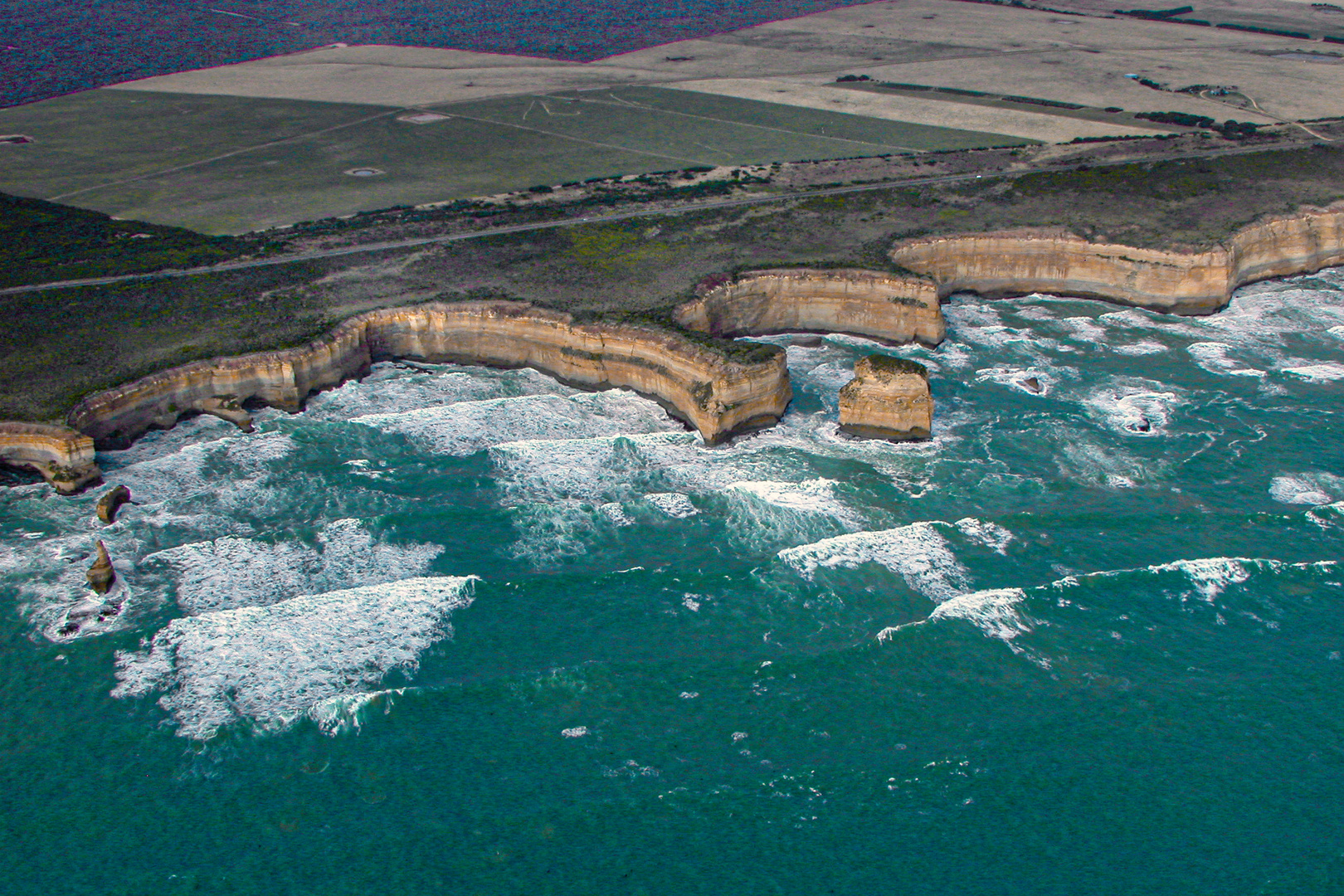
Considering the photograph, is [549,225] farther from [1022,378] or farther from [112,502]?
[112,502]

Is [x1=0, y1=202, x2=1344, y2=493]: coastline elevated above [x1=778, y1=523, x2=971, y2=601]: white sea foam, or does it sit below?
above

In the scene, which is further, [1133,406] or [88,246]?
[88,246]

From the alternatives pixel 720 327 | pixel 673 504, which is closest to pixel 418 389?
pixel 720 327

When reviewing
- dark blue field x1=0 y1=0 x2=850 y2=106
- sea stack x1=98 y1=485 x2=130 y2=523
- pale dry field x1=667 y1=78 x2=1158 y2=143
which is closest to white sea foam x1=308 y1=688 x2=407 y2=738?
sea stack x1=98 y1=485 x2=130 y2=523

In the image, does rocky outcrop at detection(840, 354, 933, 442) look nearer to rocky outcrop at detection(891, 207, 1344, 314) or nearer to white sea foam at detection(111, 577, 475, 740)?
rocky outcrop at detection(891, 207, 1344, 314)

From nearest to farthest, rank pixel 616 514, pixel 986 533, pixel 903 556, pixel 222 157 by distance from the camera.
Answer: pixel 903 556 < pixel 986 533 < pixel 616 514 < pixel 222 157

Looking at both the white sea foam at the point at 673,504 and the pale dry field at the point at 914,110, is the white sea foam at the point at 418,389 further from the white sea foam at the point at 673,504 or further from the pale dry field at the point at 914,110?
the pale dry field at the point at 914,110

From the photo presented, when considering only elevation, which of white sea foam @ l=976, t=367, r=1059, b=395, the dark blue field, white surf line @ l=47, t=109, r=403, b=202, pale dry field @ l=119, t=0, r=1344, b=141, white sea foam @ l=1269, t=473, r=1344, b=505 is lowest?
white sea foam @ l=1269, t=473, r=1344, b=505

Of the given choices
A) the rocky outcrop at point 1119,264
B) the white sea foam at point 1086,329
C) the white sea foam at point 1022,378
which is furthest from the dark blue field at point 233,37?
the white sea foam at point 1022,378

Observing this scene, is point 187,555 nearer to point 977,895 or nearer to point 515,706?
point 515,706
